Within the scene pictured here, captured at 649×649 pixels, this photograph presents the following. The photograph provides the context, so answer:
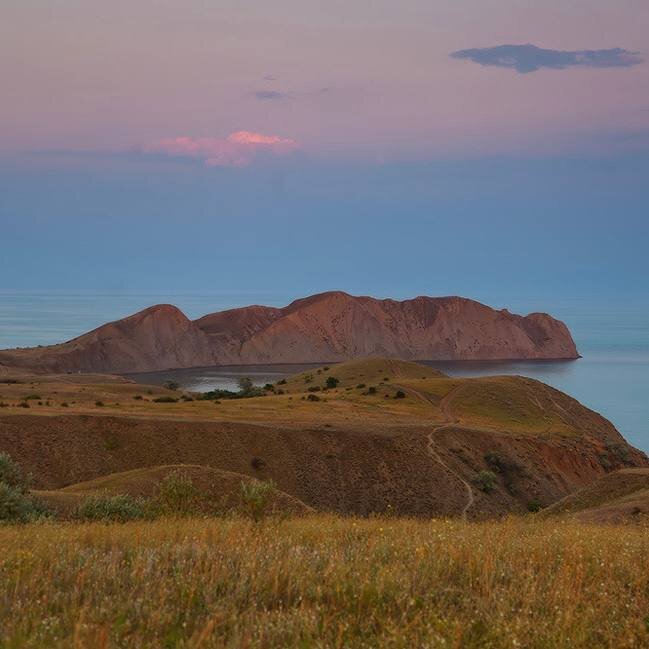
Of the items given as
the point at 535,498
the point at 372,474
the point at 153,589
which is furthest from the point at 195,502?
the point at 535,498

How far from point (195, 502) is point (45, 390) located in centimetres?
6824

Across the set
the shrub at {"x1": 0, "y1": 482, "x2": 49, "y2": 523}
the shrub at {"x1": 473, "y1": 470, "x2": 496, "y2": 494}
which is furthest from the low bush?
the shrub at {"x1": 473, "y1": 470, "x2": 496, "y2": 494}

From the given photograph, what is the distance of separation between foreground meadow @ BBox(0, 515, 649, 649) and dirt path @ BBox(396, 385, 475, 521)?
108 ft

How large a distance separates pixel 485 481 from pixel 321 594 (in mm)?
55801

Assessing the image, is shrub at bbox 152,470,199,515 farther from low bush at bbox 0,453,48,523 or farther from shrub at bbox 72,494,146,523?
low bush at bbox 0,453,48,523

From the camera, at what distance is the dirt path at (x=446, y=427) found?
5647cm

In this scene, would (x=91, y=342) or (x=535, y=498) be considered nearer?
(x=535, y=498)

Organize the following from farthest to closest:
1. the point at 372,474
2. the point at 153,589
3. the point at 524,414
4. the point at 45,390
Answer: the point at 524,414 < the point at 45,390 < the point at 372,474 < the point at 153,589

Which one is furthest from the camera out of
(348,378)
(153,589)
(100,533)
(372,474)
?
(348,378)

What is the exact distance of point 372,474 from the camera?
57.3 meters

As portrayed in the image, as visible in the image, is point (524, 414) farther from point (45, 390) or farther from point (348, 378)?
point (45, 390)

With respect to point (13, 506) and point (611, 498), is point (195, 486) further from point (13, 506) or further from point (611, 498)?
point (611, 498)

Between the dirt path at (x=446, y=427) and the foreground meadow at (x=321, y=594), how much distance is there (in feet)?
108

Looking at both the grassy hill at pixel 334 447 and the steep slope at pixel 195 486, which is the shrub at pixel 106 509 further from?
the grassy hill at pixel 334 447
